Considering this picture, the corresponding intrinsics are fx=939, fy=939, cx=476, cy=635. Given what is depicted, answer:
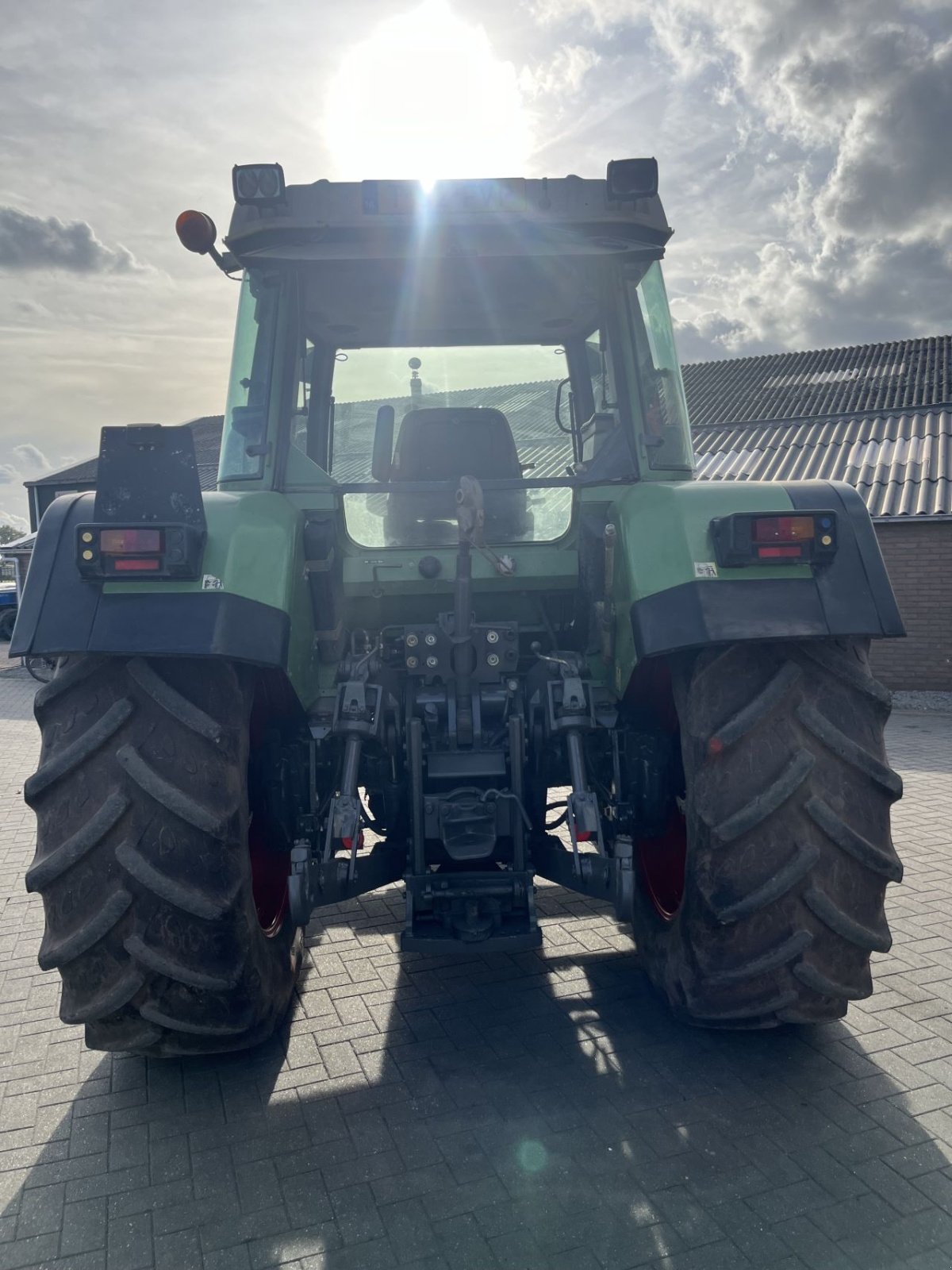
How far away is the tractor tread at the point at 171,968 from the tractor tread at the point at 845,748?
1.79 m

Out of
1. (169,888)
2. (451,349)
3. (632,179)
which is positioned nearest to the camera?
(169,888)

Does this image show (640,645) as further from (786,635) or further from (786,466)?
(786,466)

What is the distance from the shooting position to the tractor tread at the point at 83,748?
2.59m

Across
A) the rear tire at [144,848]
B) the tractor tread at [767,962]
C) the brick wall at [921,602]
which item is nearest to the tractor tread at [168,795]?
the rear tire at [144,848]

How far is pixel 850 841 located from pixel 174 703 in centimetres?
194

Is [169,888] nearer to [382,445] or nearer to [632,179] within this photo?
[382,445]

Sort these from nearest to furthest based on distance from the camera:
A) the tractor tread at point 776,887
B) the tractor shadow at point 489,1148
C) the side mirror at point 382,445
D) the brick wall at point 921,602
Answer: the tractor shadow at point 489,1148 → the tractor tread at point 776,887 → the side mirror at point 382,445 → the brick wall at point 921,602

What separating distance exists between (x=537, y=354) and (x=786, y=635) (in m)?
2.00

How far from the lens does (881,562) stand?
8.95ft

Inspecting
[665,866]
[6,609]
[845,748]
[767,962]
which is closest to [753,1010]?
[767,962]

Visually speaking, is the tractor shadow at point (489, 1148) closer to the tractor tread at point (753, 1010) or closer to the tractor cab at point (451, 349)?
the tractor tread at point (753, 1010)

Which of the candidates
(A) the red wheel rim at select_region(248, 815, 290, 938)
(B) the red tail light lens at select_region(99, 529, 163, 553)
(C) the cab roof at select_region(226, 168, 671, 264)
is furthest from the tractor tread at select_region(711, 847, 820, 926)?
(C) the cab roof at select_region(226, 168, 671, 264)

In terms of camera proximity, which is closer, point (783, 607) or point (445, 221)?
point (783, 607)

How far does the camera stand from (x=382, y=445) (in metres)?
3.99
